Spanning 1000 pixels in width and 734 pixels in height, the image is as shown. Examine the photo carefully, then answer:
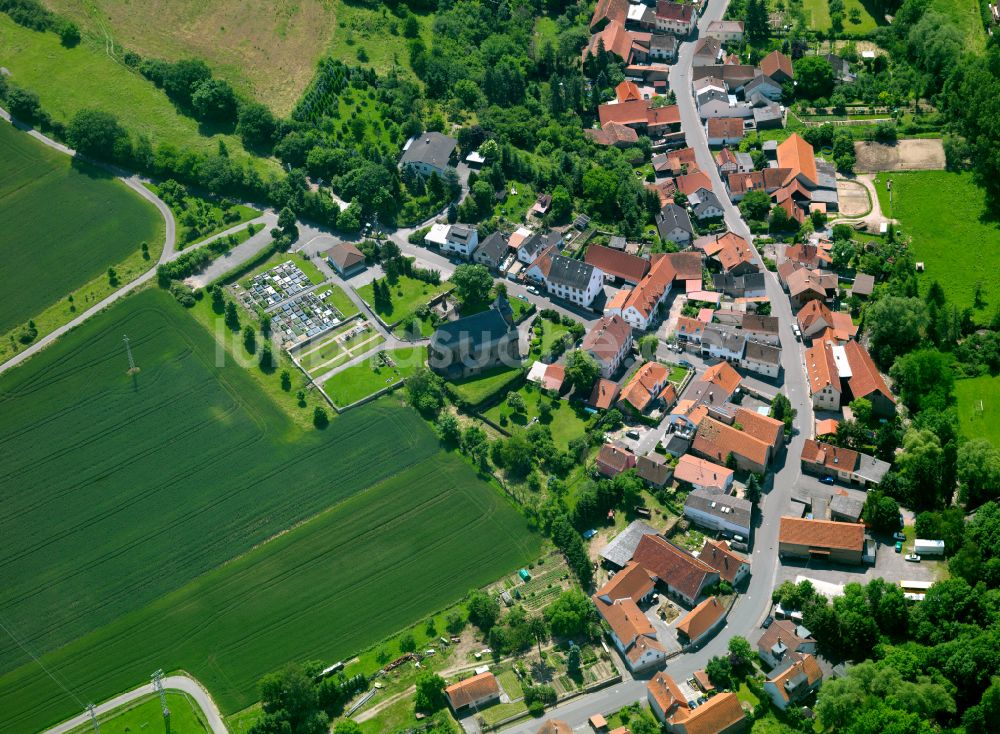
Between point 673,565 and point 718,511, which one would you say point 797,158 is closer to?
point 718,511

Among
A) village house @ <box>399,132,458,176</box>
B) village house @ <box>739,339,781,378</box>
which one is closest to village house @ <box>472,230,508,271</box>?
village house @ <box>399,132,458,176</box>

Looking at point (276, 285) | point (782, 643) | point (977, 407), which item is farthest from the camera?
point (276, 285)

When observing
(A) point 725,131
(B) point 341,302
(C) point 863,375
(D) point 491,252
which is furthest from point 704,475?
(A) point 725,131

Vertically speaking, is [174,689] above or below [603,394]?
below

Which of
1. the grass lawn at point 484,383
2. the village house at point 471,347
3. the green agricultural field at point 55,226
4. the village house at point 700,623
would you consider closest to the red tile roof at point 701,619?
the village house at point 700,623

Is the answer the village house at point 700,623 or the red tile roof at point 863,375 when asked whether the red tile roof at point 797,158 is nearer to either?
the red tile roof at point 863,375
